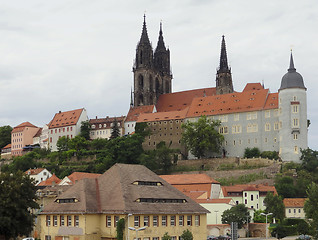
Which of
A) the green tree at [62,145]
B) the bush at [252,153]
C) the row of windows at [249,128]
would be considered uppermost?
the row of windows at [249,128]

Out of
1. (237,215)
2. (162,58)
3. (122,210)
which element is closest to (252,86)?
(162,58)

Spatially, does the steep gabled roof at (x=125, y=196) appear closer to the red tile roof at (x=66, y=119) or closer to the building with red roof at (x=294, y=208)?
the building with red roof at (x=294, y=208)

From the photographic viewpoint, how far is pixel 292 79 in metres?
121

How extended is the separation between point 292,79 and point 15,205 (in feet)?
255

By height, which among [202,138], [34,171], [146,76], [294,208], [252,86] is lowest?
[294,208]

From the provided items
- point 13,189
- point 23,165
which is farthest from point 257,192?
point 23,165

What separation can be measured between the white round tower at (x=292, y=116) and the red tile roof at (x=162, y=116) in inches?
1174

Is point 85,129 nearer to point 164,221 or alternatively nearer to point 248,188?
point 248,188

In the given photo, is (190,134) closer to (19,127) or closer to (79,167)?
(79,167)

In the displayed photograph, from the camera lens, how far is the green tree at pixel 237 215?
85312 millimetres

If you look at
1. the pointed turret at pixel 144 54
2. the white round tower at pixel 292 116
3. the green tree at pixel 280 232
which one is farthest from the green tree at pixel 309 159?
the pointed turret at pixel 144 54

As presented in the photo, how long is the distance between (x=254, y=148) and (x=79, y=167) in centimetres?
→ 4381

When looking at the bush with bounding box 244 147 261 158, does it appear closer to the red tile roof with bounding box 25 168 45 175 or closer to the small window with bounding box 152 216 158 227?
the red tile roof with bounding box 25 168 45 175

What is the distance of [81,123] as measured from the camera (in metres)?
161
